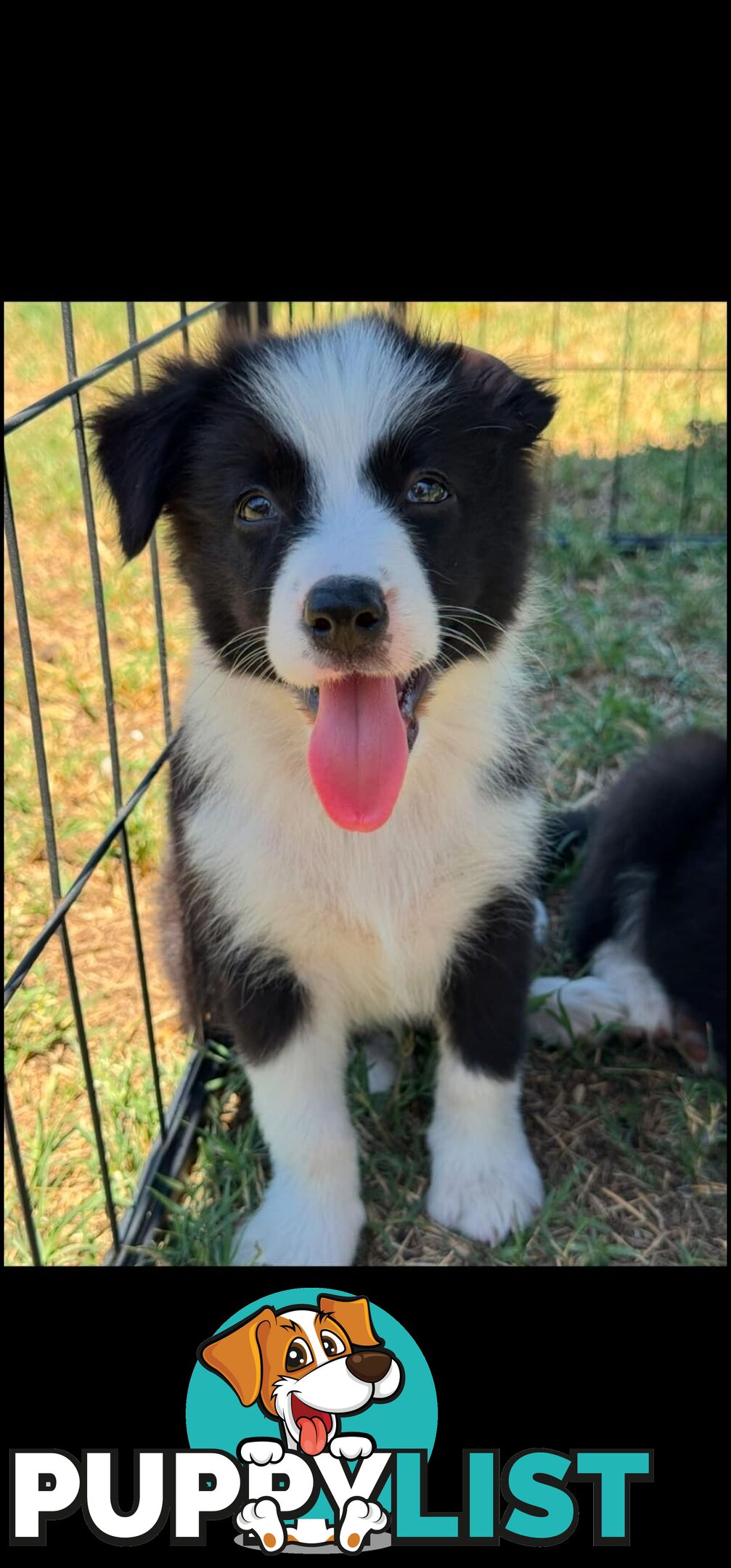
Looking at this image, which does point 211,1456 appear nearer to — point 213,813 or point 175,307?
point 213,813

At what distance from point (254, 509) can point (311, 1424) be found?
1142mm

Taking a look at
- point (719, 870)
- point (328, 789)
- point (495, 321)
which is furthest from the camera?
point (495, 321)

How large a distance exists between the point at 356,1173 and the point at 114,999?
74 cm

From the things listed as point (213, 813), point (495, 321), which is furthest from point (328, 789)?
point (495, 321)

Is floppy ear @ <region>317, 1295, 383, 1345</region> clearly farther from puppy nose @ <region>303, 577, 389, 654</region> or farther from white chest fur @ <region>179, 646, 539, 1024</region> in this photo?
puppy nose @ <region>303, 577, 389, 654</region>

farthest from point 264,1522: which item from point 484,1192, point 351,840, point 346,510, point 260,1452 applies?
point 346,510

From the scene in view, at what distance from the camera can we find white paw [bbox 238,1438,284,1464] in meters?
1.48

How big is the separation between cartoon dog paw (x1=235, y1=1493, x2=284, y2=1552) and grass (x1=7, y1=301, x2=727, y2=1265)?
68 centimetres

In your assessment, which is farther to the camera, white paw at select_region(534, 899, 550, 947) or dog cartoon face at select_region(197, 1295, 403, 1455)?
white paw at select_region(534, 899, 550, 947)

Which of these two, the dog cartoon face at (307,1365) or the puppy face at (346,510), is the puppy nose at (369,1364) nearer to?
the dog cartoon face at (307,1365)

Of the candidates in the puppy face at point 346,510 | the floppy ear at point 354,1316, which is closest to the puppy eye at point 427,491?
the puppy face at point 346,510

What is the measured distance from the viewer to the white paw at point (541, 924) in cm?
245

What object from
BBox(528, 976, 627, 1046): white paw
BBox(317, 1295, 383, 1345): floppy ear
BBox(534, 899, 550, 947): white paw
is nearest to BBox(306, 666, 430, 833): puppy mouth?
BBox(317, 1295, 383, 1345): floppy ear

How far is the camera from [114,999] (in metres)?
2.67
